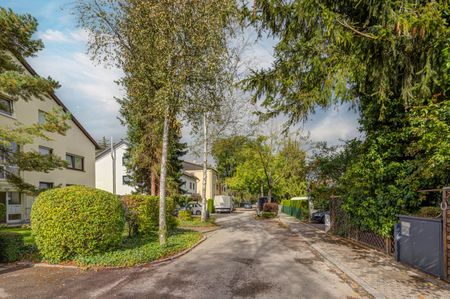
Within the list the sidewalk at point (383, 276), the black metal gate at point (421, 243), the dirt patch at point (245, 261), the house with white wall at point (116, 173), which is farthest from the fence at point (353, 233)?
the house with white wall at point (116, 173)

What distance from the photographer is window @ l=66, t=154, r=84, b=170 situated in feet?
92.0

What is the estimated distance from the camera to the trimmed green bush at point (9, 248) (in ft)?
30.8

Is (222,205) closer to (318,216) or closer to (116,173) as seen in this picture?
(116,173)

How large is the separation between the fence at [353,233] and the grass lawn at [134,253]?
689 centimetres

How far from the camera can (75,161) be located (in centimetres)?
2891

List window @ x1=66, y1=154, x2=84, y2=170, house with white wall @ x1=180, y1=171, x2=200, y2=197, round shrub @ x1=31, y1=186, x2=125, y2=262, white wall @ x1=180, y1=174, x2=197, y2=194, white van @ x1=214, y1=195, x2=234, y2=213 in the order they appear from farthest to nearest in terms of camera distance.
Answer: white wall @ x1=180, y1=174, x2=197, y2=194
house with white wall @ x1=180, y1=171, x2=200, y2=197
white van @ x1=214, y1=195, x2=234, y2=213
window @ x1=66, y1=154, x2=84, y2=170
round shrub @ x1=31, y1=186, x2=125, y2=262

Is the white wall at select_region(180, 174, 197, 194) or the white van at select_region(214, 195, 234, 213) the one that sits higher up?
the white wall at select_region(180, 174, 197, 194)

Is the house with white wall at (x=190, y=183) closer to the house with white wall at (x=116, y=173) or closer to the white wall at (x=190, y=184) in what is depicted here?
the white wall at (x=190, y=184)

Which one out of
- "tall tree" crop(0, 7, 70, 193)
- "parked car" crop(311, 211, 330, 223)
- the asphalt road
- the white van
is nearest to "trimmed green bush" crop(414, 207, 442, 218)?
the asphalt road

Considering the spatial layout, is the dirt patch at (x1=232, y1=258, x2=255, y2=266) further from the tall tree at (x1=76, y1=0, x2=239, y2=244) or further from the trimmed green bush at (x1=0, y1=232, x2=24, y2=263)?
the trimmed green bush at (x1=0, y1=232, x2=24, y2=263)

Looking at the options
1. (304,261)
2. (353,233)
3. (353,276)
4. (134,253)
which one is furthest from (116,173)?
(353,276)

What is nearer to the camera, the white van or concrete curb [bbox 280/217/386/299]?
concrete curb [bbox 280/217/386/299]

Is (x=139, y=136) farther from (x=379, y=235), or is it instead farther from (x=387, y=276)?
(x=387, y=276)

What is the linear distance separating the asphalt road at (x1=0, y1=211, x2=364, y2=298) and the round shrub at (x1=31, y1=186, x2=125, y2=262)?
66 centimetres
